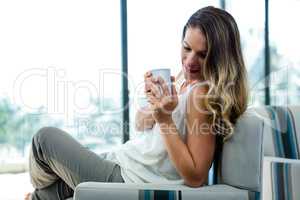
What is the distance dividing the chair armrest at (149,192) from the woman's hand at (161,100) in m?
0.20

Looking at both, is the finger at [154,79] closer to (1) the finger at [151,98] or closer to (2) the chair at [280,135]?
(1) the finger at [151,98]

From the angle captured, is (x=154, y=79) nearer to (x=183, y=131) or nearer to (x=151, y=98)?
(x=151, y=98)

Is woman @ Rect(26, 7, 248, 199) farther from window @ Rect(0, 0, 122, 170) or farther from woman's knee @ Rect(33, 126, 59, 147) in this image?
window @ Rect(0, 0, 122, 170)

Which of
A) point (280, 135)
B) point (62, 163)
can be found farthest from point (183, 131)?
point (280, 135)

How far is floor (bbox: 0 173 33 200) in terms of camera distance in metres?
Answer: 2.37

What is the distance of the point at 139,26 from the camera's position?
2.84 m

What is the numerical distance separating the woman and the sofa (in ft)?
0.13

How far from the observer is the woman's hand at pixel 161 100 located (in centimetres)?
100

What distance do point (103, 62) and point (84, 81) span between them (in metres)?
0.22

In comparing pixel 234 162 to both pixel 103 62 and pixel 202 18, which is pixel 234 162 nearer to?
pixel 202 18

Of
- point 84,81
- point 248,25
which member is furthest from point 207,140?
point 248,25

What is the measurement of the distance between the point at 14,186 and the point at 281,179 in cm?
201

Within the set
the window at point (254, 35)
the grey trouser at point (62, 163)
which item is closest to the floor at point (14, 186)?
the grey trouser at point (62, 163)

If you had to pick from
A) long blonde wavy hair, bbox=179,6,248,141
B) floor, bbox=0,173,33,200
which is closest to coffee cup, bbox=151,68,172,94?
long blonde wavy hair, bbox=179,6,248,141
